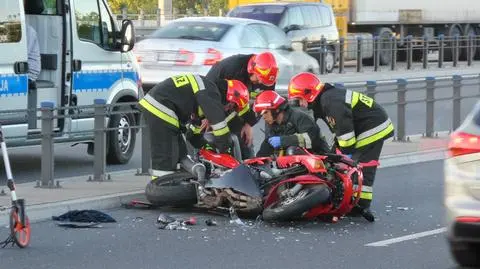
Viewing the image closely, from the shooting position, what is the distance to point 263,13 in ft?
102

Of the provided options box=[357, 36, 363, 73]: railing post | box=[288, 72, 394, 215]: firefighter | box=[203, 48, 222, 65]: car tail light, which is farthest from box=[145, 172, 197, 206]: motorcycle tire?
box=[357, 36, 363, 73]: railing post

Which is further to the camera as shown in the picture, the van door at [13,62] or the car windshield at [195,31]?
the car windshield at [195,31]

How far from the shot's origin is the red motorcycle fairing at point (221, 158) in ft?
36.4

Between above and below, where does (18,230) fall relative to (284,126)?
below

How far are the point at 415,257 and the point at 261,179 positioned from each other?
6.38 feet

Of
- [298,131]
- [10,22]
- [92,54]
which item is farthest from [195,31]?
[298,131]

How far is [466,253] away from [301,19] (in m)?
23.8

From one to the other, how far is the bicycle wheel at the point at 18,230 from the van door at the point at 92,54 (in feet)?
15.7

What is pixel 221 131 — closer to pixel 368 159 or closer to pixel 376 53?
pixel 368 159

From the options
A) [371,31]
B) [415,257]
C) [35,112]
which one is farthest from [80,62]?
[371,31]

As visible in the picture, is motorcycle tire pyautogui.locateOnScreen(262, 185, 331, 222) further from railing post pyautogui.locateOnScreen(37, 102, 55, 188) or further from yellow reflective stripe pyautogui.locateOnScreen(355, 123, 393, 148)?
railing post pyautogui.locateOnScreen(37, 102, 55, 188)

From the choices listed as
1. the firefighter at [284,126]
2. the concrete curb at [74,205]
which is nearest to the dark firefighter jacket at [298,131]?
the firefighter at [284,126]

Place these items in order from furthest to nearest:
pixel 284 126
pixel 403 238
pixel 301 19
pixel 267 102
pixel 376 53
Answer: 1. pixel 376 53
2. pixel 301 19
3. pixel 284 126
4. pixel 267 102
5. pixel 403 238

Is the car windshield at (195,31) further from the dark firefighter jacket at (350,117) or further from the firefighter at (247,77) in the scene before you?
the dark firefighter jacket at (350,117)
